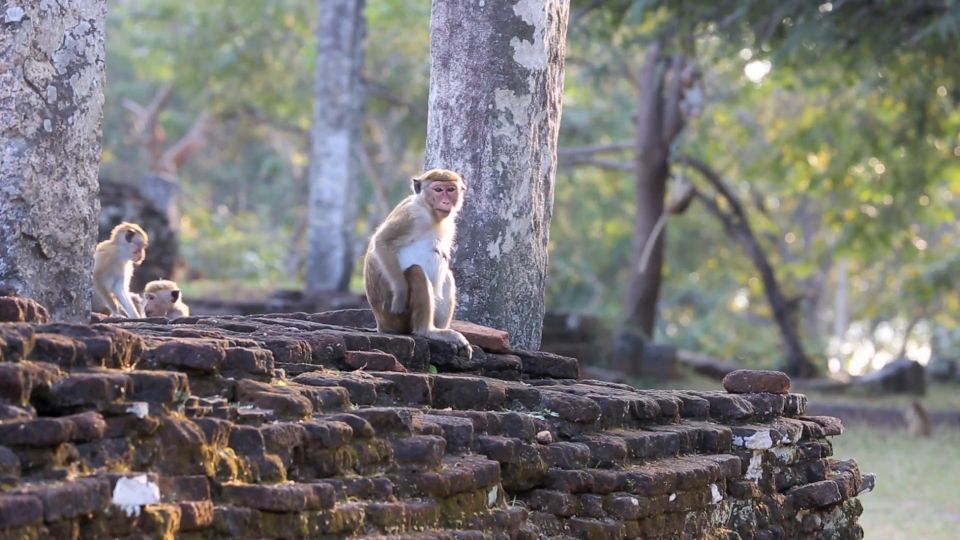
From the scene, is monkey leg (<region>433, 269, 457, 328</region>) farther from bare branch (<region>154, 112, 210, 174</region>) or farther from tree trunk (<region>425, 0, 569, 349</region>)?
bare branch (<region>154, 112, 210, 174</region>)

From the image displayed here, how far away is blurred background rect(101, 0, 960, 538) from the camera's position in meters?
16.7

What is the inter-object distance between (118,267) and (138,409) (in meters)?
4.90

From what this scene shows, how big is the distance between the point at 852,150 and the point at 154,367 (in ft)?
55.4

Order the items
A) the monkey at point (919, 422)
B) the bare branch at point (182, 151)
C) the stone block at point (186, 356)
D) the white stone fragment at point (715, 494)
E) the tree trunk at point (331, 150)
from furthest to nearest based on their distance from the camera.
Result: the bare branch at point (182, 151) → the tree trunk at point (331, 150) → the monkey at point (919, 422) → the white stone fragment at point (715, 494) → the stone block at point (186, 356)

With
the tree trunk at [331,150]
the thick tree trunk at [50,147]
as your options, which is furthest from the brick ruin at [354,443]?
the tree trunk at [331,150]

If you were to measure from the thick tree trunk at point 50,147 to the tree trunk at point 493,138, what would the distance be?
7.34 ft

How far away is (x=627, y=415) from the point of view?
636 cm

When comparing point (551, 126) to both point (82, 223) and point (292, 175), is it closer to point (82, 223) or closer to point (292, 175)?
point (82, 223)

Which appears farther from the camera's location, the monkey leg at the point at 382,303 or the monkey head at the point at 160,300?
the monkey head at the point at 160,300

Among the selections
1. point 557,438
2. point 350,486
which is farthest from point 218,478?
point 557,438

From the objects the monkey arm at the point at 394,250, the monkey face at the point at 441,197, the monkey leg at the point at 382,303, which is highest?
the monkey face at the point at 441,197

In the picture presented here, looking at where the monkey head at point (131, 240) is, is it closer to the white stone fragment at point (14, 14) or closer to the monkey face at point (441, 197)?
the monkey face at point (441, 197)

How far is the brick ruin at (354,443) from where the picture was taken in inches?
156

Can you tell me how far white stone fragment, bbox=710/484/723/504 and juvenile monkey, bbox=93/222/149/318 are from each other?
395cm
